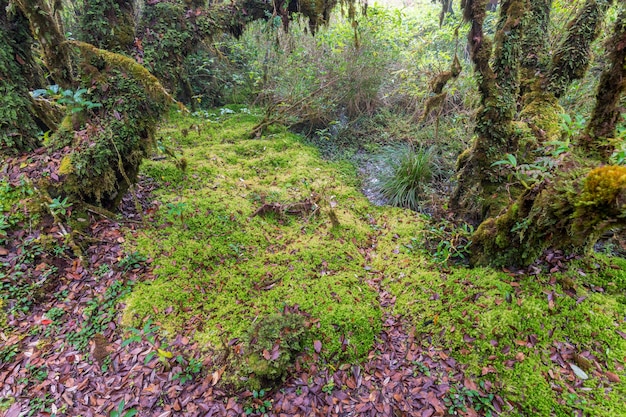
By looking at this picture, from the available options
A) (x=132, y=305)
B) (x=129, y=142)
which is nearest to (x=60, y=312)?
(x=132, y=305)

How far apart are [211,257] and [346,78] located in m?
5.55

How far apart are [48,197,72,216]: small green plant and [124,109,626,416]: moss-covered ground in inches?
28.2

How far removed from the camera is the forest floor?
2.33 meters

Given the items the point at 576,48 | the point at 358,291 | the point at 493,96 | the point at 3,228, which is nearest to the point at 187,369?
the point at 358,291

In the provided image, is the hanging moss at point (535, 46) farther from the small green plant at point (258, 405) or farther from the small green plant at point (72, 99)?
the small green plant at point (72, 99)

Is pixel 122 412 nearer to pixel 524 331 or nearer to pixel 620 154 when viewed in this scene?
pixel 524 331

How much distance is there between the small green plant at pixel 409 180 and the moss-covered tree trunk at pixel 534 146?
1075 millimetres

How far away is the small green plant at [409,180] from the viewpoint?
5.13 metres

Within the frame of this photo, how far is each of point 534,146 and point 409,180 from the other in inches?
81.3

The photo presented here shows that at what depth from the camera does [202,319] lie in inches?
115

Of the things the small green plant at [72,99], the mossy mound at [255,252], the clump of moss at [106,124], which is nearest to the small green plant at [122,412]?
the mossy mound at [255,252]

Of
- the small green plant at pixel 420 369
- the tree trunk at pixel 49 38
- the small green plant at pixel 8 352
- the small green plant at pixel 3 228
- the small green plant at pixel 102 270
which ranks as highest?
the tree trunk at pixel 49 38

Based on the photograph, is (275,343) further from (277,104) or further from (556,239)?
(277,104)

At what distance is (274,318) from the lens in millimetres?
2688
